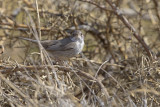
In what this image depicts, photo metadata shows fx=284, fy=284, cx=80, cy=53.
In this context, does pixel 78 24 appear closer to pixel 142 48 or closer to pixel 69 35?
pixel 69 35

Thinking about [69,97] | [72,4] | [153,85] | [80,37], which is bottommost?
[153,85]

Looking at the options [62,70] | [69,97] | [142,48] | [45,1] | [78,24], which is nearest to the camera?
[69,97]

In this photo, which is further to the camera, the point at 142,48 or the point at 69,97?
the point at 142,48

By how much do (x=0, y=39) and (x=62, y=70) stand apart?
2.47m

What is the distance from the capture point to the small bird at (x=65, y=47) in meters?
4.82

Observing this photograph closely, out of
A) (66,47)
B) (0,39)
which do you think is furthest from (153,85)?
(0,39)

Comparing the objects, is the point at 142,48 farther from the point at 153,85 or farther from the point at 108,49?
the point at 153,85

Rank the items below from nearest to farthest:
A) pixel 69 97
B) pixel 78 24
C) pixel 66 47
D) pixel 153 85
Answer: pixel 69 97, pixel 153 85, pixel 66 47, pixel 78 24

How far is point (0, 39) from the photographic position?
220 inches

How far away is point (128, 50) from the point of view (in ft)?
19.3

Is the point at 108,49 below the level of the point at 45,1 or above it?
below

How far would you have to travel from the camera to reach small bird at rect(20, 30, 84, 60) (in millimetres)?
4816

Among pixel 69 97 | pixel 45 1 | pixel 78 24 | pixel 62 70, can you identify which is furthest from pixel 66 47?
pixel 69 97

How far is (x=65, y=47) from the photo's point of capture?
489cm
